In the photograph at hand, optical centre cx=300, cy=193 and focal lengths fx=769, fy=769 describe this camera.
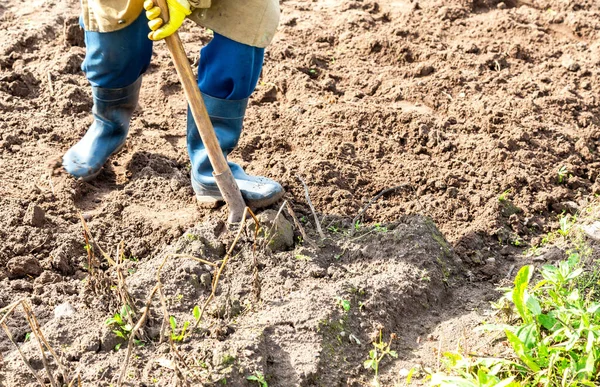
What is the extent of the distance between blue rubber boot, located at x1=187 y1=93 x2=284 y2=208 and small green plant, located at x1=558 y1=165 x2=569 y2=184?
146 centimetres

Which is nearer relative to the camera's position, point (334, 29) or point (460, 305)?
point (460, 305)

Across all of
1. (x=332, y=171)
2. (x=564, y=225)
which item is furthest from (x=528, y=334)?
(x=332, y=171)

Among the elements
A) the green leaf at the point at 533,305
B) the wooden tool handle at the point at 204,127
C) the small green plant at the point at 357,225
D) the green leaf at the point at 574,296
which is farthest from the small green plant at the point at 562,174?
the wooden tool handle at the point at 204,127

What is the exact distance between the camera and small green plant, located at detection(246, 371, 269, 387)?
2557 millimetres

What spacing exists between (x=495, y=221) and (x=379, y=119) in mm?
955

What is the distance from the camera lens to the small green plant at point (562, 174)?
152 inches

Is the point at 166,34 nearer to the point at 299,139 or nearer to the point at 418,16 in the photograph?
the point at 299,139

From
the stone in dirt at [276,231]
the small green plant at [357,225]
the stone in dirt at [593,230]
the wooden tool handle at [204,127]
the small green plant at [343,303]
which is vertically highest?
the wooden tool handle at [204,127]

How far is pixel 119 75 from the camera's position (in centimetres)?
344

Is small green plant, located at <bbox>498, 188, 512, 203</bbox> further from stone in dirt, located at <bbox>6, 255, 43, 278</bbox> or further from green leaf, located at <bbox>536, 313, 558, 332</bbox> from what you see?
stone in dirt, located at <bbox>6, 255, 43, 278</bbox>

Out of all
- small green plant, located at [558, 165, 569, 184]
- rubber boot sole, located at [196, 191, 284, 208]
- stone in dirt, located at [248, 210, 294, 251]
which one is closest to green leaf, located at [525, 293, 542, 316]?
stone in dirt, located at [248, 210, 294, 251]

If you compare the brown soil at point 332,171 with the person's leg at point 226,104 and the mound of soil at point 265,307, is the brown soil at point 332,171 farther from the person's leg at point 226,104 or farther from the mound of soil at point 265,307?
the person's leg at point 226,104

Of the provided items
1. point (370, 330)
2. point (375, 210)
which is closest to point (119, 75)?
point (375, 210)

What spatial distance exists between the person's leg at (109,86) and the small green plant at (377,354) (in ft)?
5.33
